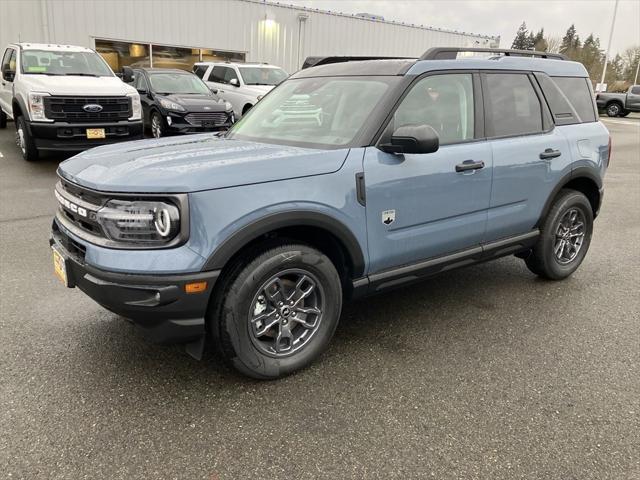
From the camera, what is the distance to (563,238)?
4.53m

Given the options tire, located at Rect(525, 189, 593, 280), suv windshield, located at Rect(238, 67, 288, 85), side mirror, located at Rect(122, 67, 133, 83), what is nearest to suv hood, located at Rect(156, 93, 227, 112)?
side mirror, located at Rect(122, 67, 133, 83)

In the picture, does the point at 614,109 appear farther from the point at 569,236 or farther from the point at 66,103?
→ the point at 66,103

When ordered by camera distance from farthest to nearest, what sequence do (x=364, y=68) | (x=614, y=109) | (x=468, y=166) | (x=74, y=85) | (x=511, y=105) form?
(x=614, y=109)
(x=74, y=85)
(x=511, y=105)
(x=364, y=68)
(x=468, y=166)

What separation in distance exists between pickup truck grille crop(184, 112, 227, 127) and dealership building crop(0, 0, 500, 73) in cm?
804

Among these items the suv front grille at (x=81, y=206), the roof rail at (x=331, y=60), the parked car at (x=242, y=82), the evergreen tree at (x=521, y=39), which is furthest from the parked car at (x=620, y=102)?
the evergreen tree at (x=521, y=39)

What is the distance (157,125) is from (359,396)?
973 cm

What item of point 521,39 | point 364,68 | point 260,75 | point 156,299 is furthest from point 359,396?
point 521,39

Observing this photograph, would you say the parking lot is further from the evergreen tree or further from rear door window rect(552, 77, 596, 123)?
the evergreen tree

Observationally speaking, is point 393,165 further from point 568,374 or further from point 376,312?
point 568,374

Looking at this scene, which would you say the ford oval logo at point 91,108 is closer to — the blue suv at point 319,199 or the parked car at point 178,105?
the parked car at point 178,105

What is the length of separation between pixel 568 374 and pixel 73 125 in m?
8.11

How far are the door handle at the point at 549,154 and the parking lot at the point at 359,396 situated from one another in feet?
3.71

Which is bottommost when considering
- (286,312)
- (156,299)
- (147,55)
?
(286,312)

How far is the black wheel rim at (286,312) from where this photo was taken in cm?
287
